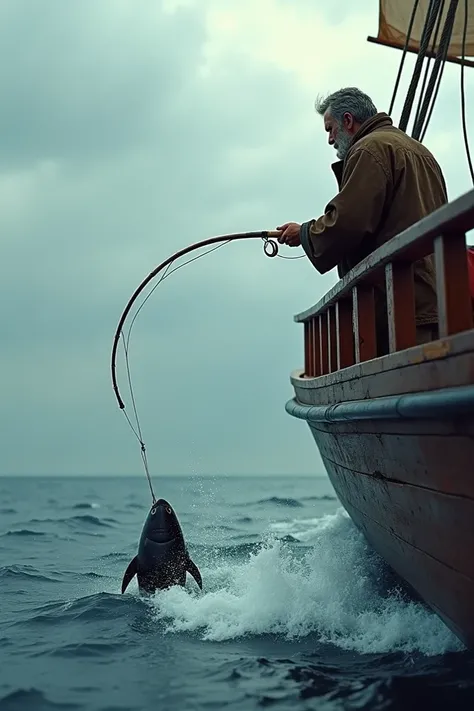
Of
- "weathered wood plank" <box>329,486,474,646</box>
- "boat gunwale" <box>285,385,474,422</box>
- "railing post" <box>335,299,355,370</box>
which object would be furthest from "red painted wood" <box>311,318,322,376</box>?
"weathered wood plank" <box>329,486,474,646</box>

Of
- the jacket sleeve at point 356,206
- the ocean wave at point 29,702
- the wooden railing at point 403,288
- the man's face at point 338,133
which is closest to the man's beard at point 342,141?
the man's face at point 338,133

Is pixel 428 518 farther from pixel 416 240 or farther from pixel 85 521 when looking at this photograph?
pixel 85 521

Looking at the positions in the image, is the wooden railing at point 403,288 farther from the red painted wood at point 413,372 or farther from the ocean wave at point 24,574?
the ocean wave at point 24,574

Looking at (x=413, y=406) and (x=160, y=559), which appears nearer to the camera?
(x=413, y=406)

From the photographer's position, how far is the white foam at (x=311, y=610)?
401 centimetres

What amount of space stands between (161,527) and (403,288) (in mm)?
2531

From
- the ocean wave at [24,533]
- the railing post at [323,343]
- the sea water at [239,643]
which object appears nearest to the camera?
the sea water at [239,643]

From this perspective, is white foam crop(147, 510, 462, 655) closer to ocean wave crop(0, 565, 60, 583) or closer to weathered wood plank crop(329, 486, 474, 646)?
weathered wood plank crop(329, 486, 474, 646)

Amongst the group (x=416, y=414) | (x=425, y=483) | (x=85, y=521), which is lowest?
(x=85, y=521)

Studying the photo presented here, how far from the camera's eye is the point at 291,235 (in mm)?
4441

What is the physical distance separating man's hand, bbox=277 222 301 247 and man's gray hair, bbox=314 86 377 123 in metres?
0.76

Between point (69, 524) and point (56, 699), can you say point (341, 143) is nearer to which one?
point (56, 699)

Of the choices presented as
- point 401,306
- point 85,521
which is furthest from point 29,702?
point 85,521

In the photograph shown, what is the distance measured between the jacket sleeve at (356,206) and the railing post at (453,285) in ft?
3.85
